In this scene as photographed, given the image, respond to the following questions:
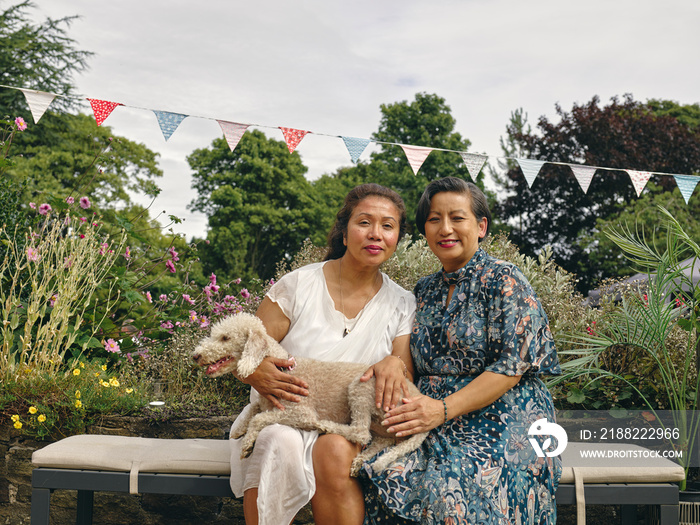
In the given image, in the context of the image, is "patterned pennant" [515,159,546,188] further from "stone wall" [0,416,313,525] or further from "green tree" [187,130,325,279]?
"green tree" [187,130,325,279]

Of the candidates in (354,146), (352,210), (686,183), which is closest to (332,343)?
(352,210)

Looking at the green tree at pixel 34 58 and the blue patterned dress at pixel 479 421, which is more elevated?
the green tree at pixel 34 58

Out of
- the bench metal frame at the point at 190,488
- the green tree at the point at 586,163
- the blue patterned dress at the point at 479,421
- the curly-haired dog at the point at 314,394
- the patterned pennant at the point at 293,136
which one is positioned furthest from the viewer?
the green tree at the point at 586,163

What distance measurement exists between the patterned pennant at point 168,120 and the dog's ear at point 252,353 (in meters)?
3.43

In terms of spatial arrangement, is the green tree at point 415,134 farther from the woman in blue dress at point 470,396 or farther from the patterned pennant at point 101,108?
the woman in blue dress at point 470,396

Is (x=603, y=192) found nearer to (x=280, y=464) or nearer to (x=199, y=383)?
(x=199, y=383)

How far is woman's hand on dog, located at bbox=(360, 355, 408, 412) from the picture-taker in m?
2.39

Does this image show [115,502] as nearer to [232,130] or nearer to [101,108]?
[232,130]

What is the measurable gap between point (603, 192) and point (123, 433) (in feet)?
57.8

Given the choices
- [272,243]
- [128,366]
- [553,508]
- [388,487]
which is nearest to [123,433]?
[128,366]

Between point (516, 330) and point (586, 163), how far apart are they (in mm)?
17629

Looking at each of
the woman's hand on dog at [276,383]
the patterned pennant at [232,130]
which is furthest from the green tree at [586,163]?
the woman's hand on dog at [276,383]

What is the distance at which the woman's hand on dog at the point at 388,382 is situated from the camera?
7.84 feet

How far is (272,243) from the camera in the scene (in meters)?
24.6
